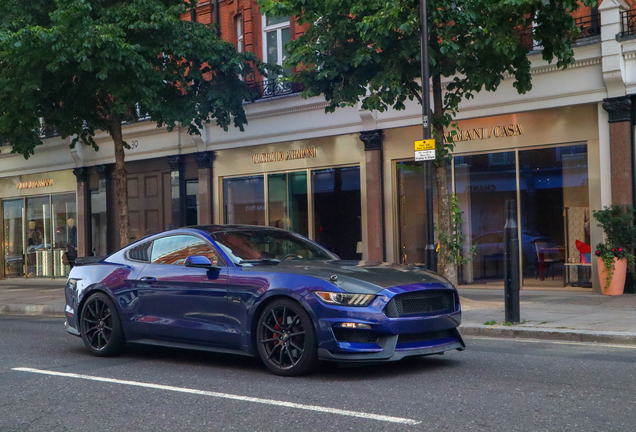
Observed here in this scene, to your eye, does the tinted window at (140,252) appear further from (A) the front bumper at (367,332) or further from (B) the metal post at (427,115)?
(B) the metal post at (427,115)

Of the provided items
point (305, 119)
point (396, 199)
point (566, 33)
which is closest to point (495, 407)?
point (566, 33)

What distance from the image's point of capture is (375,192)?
19.1m

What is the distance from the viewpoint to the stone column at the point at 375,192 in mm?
19016

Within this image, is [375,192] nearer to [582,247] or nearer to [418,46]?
[582,247]

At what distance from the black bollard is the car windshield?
312 centimetres

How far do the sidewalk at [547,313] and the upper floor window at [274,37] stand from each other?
868 centimetres

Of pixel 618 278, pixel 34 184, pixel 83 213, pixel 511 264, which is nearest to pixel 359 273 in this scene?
pixel 511 264

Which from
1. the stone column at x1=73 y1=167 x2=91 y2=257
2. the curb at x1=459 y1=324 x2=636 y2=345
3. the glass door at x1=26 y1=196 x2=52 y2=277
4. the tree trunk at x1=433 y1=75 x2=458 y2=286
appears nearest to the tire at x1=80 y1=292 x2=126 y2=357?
the curb at x1=459 y1=324 x2=636 y2=345

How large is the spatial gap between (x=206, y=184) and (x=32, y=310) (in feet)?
24.1

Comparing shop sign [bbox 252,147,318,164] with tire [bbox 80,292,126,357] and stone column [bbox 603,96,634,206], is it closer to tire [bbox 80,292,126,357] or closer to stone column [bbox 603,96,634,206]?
stone column [bbox 603,96,634,206]

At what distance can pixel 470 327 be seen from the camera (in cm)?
1057

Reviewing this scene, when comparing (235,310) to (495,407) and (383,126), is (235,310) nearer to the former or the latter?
(495,407)

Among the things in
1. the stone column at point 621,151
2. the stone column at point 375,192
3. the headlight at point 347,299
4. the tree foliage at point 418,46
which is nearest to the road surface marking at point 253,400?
the headlight at point 347,299

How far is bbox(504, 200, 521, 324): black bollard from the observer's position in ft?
34.1
